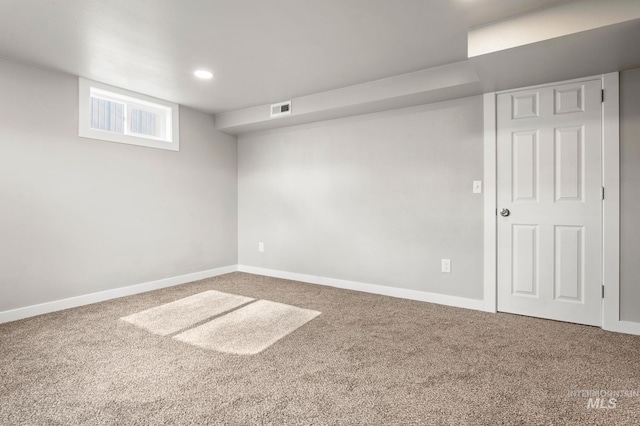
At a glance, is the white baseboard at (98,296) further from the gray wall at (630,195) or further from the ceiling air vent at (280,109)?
the gray wall at (630,195)

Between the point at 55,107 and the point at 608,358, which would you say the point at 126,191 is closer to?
the point at 55,107

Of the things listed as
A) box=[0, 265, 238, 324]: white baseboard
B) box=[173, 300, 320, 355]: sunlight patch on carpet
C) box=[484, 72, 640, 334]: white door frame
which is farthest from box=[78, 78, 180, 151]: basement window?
box=[484, 72, 640, 334]: white door frame

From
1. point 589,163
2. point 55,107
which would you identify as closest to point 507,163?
point 589,163

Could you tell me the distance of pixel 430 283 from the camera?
3.48m

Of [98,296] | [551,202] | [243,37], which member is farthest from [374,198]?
[98,296]

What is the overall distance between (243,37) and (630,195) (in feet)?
10.7

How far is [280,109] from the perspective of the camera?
4.01m

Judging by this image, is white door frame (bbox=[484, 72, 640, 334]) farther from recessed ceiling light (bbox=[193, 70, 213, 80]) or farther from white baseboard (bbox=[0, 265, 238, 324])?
white baseboard (bbox=[0, 265, 238, 324])

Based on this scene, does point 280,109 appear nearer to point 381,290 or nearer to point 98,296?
point 381,290

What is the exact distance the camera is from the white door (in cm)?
271

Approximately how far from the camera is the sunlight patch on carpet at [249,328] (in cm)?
235

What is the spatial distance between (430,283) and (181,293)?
2761 mm

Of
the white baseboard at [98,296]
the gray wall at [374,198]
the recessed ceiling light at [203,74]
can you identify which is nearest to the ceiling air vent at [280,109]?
the gray wall at [374,198]

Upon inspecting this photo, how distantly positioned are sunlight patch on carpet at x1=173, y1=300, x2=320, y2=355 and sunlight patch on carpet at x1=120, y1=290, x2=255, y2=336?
0.16 m
